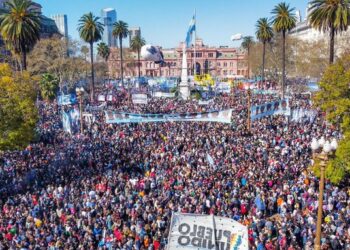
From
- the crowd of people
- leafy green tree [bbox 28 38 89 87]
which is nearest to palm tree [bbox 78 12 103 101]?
leafy green tree [bbox 28 38 89 87]

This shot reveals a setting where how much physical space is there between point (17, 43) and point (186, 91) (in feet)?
103

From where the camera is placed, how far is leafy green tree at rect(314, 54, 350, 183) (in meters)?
20.7

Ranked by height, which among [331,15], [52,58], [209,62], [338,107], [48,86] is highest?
[209,62]

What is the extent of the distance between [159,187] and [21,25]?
25.1 metres

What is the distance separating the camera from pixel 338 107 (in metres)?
24.9

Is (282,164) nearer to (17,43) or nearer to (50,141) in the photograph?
(50,141)

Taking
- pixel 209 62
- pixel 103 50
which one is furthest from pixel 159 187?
pixel 209 62

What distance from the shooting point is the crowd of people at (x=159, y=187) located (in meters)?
16.0

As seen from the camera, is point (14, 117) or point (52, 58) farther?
point (52, 58)

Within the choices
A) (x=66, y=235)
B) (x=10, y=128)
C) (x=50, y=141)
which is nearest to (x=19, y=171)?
(x=10, y=128)

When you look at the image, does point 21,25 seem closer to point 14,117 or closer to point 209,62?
point 14,117

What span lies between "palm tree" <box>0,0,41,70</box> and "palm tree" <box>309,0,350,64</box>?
2630cm

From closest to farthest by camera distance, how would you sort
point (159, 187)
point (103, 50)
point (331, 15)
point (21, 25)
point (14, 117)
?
point (159, 187) → point (14, 117) → point (331, 15) → point (21, 25) → point (103, 50)

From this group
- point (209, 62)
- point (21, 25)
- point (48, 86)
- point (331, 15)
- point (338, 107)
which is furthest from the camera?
point (209, 62)
